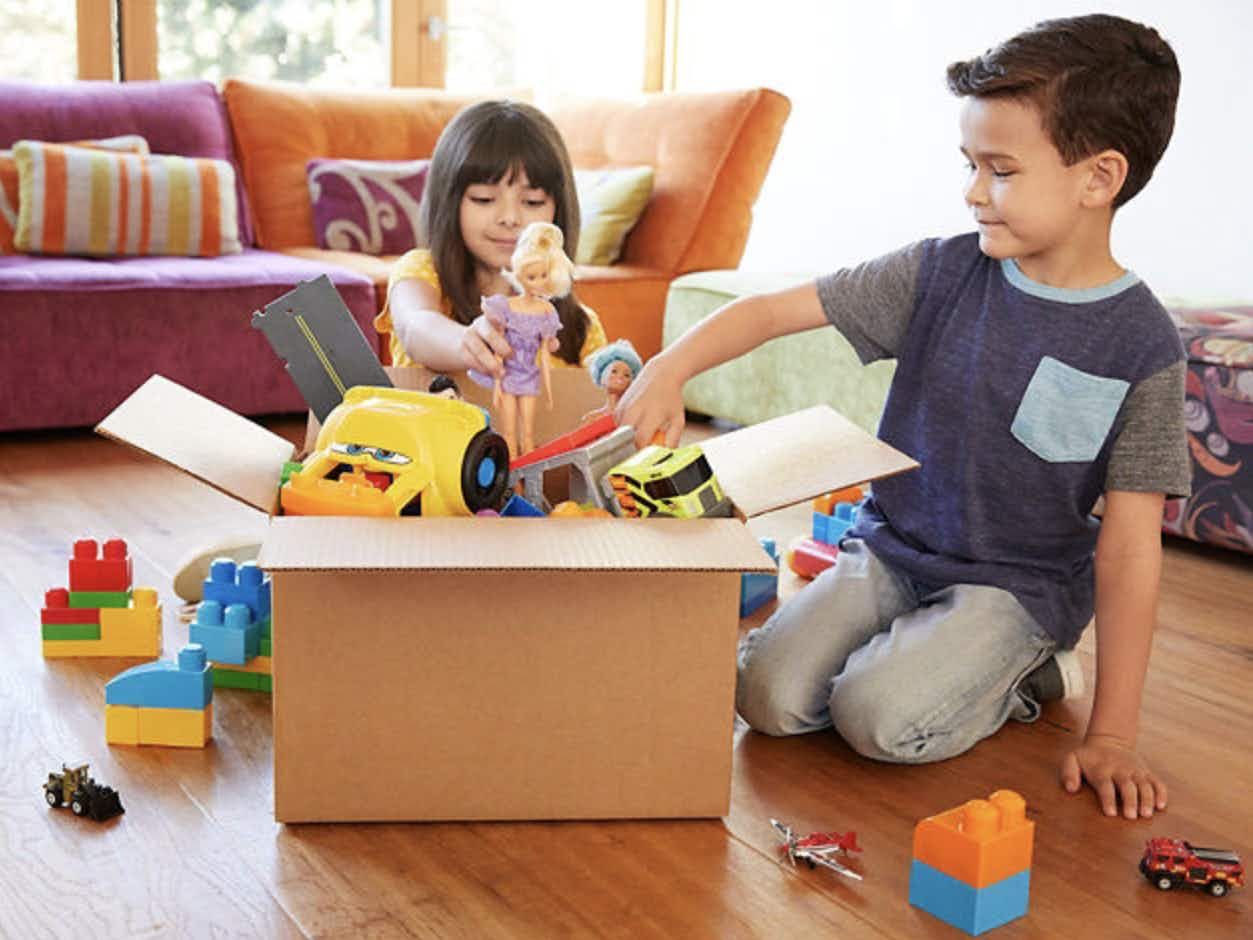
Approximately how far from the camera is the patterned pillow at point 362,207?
3.35 metres

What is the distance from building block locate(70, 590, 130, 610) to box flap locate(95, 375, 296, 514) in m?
0.26

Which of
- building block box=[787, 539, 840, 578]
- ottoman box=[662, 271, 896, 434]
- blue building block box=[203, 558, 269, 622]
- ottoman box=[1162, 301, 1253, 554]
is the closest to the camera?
blue building block box=[203, 558, 269, 622]

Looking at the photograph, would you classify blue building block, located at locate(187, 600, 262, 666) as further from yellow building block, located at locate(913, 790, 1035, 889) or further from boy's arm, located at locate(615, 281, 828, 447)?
yellow building block, located at locate(913, 790, 1035, 889)

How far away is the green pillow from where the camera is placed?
331cm

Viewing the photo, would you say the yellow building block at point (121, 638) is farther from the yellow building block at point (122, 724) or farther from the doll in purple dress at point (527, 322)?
the doll in purple dress at point (527, 322)

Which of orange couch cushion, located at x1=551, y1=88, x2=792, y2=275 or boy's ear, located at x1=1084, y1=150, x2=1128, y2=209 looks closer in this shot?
boy's ear, located at x1=1084, y1=150, x2=1128, y2=209

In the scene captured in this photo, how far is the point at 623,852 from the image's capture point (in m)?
1.17

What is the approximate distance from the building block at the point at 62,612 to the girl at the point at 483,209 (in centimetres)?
46

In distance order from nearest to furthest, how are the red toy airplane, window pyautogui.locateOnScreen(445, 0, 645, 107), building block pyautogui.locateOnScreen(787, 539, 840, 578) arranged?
the red toy airplane → building block pyautogui.locateOnScreen(787, 539, 840, 578) → window pyautogui.locateOnScreen(445, 0, 645, 107)

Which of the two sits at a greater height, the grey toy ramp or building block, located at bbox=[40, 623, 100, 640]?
the grey toy ramp

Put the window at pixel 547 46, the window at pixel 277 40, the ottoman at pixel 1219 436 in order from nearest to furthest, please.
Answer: the ottoman at pixel 1219 436, the window at pixel 277 40, the window at pixel 547 46

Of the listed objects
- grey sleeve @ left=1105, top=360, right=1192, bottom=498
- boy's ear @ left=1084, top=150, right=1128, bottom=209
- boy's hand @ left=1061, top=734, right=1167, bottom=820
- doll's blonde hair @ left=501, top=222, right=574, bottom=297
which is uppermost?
boy's ear @ left=1084, top=150, right=1128, bottom=209

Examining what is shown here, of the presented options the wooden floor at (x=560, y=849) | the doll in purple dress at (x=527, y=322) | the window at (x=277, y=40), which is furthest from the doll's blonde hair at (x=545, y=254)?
the window at (x=277, y=40)

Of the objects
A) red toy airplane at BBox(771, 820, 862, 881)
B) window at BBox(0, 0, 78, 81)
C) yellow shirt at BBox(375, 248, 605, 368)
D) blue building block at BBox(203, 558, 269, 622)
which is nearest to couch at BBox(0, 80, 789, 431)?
window at BBox(0, 0, 78, 81)
